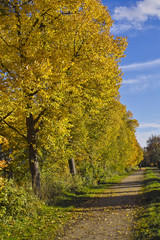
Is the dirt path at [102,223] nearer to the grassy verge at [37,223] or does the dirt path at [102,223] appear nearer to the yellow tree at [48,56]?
the grassy verge at [37,223]

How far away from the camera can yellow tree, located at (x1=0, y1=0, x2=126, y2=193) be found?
801cm

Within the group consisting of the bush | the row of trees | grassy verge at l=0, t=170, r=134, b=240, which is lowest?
grassy verge at l=0, t=170, r=134, b=240

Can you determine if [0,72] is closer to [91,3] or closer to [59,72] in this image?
[59,72]

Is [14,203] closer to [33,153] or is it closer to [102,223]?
[33,153]

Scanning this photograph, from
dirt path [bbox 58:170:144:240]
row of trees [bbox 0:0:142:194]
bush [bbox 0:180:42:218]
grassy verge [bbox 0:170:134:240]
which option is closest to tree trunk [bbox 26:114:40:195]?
row of trees [bbox 0:0:142:194]

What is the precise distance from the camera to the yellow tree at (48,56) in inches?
315

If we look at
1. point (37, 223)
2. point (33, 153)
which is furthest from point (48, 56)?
point (37, 223)

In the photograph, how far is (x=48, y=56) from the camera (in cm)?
869

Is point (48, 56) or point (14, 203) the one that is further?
point (48, 56)

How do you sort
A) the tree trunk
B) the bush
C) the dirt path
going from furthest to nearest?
the tree trunk, the bush, the dirt path

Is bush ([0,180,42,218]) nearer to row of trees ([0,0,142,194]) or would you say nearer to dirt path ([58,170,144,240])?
row of trees ([0,0,142,194])

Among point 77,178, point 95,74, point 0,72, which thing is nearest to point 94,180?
point 77,178

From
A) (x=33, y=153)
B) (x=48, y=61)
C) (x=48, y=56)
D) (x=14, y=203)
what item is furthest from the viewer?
(x=33, y=153)

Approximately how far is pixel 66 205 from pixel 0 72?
7597mm
